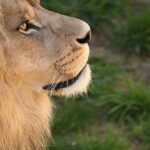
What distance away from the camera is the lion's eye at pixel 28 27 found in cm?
258

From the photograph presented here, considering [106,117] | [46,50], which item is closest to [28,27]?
[46,50]

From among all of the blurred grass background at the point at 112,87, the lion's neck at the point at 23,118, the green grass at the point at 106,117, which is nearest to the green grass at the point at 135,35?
the blurred grass background at the point at 112,87

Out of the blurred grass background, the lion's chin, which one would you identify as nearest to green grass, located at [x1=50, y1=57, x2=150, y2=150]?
the blurred grass background

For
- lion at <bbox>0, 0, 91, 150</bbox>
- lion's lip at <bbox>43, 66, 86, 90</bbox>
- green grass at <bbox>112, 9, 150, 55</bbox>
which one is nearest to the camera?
lion at <bbox>0, 0, 91, 150</bbox>

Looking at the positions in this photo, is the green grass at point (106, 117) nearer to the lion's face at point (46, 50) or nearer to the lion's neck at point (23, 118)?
the lion's neck at point (23, 118)

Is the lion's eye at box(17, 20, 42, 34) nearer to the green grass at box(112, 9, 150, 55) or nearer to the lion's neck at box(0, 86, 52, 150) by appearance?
the lion's neck at box(0, 86, 52, 150)

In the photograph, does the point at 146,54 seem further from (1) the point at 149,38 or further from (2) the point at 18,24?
(2) the point at 18,24

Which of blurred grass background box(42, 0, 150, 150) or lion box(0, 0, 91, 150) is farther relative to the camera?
blurred grass background box(42, 0, 150, 150)

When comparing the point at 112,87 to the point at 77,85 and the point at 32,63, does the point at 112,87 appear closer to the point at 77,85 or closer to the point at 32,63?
the point at 77,85

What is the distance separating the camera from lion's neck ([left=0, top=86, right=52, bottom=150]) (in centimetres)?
262

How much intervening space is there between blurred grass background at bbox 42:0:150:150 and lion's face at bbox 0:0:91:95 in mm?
897

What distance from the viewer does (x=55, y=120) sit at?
3762mm

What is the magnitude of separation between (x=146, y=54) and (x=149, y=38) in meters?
0.10

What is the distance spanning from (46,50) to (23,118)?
28cm
